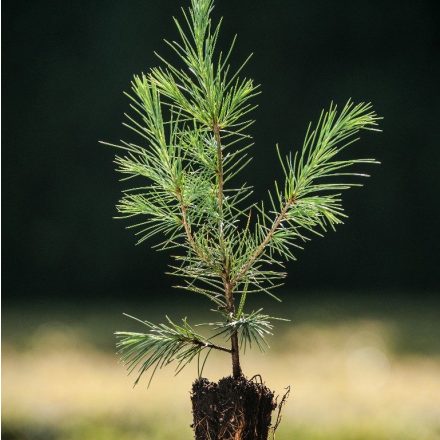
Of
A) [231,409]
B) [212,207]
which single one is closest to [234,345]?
[231,409]

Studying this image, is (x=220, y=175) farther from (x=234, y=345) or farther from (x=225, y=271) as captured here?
(x=234, y=345)

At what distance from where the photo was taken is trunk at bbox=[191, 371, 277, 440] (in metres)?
1.24

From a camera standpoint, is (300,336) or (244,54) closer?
(300,336)

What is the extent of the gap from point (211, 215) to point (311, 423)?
4.00 ft

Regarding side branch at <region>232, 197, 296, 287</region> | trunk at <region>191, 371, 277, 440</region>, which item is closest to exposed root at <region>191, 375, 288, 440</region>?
trunk at <region>191, 371, 277, 440</region>

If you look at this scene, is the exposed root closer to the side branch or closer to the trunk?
the trunk

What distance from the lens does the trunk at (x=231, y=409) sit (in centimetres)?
124

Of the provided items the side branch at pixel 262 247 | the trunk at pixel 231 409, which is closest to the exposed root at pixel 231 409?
the trunk at pixel 231 409

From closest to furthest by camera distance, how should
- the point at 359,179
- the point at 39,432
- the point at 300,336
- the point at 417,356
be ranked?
the point at 39,432
the point at 417,356
the point at 300,336
the point at 359,179

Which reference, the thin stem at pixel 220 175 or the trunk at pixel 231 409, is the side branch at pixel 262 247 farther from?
the trunk at pixel 231 409

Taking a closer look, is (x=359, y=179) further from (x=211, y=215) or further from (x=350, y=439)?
(x=211, y=215)

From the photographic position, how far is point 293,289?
11.6 ft

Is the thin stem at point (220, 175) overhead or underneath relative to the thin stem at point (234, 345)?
overhead

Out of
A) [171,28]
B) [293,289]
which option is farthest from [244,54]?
[293,289]
